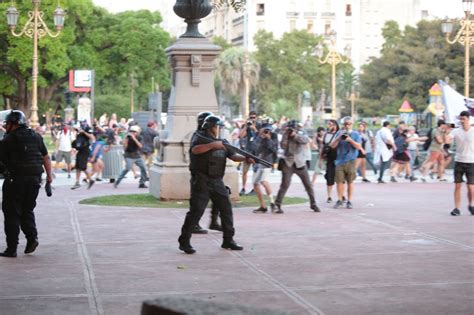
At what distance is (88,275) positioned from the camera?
31.1 feet

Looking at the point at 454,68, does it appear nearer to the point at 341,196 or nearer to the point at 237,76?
the point at 237,76

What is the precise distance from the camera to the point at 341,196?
1709 centimetres

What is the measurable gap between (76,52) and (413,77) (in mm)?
26721

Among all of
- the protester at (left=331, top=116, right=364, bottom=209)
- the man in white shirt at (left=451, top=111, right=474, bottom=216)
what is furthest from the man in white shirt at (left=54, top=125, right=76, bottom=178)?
the man in white shirt at (left=451, top=111, right=474, bottom=216)

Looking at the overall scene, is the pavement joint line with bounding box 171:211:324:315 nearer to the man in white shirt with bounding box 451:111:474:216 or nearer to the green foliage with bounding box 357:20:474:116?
the man in white shirt with bounding box 451:111:474:216

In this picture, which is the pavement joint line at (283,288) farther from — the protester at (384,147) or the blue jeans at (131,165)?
the protester at (384,147)

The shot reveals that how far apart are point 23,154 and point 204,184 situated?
6.86 feet

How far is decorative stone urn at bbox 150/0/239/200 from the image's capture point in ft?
57.1

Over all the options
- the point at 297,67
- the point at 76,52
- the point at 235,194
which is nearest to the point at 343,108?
the point at 297,67

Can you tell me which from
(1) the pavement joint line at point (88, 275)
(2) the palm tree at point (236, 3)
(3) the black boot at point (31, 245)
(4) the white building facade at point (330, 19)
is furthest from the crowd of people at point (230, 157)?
(4) the white building facade at point (330, 19)

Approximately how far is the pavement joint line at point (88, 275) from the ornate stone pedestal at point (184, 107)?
3.20 metres

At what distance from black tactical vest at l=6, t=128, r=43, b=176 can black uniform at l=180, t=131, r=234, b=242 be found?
1786 millimetres

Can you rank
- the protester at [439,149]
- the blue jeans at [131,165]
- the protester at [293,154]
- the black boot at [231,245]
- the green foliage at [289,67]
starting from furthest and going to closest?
the green foliage at [289,67]
the protester at [439,149]
the blue jeans at [131,165]
the protester at [293,154]
the black boot at [231,245]

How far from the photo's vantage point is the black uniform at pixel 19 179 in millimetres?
10656
